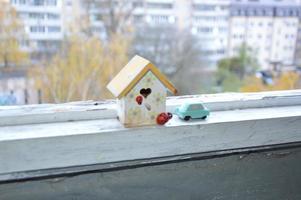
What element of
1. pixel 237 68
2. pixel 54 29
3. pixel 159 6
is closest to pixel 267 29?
pixel 237 68

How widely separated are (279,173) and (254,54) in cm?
33

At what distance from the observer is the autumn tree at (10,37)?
0.74m

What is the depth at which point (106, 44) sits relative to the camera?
33.4 inches

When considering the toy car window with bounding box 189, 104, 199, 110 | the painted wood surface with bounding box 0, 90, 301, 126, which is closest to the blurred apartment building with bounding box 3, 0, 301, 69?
the painted wood surface with bounding box 0, 90, 301, 126

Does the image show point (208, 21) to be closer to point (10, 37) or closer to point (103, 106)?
point (103, 106)

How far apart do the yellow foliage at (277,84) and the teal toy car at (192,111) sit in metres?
0.23

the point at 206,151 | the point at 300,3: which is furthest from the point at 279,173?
the point at 300,3

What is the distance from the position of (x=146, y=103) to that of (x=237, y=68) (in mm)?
376

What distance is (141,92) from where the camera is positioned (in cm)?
65

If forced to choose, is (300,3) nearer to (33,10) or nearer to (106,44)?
(106,44)

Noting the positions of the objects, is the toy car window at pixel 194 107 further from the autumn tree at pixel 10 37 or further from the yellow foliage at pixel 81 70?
the autumn tree at pixel 10 37

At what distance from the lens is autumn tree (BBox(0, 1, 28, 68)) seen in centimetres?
74

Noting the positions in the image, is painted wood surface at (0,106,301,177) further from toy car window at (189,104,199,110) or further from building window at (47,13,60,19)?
building window at (47,13,60,19)

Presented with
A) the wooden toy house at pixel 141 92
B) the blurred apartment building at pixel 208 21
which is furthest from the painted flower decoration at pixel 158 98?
the blurred apartment building at pixel 208 21
